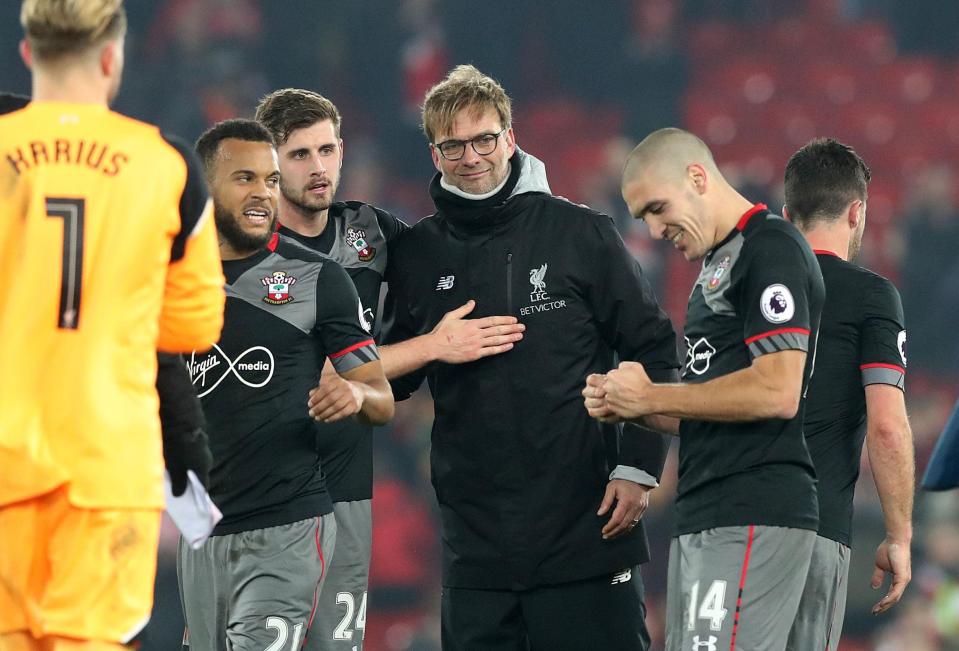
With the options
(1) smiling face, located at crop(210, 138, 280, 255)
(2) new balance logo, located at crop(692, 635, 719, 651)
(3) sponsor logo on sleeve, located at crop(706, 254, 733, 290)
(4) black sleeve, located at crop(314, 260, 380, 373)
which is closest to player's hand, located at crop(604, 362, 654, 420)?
(3) sponsor logo on sleeve, located at crop(706, 254, 733, 290)

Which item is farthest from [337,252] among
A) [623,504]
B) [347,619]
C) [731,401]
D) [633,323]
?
[731,401]

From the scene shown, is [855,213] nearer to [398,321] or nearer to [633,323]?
[633,323]

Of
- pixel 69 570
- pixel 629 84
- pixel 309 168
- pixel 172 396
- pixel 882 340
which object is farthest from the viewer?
pixel 629 84

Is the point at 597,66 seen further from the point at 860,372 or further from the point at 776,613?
the point at 776,613

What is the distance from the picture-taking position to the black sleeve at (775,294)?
3.58 meters

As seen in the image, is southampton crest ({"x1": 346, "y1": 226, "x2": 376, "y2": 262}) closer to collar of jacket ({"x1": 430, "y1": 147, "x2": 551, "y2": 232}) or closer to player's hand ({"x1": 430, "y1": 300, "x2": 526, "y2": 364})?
collar of jacket ({"x1": 430, "y1": 147, "x2": 551, "y2": 232})

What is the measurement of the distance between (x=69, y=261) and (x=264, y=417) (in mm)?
1433

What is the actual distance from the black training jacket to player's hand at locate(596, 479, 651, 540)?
51 millimetres

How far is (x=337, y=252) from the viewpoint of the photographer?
4.87 meters

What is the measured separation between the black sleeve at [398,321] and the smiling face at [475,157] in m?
0.45

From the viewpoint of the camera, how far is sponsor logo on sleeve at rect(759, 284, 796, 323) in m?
3.58

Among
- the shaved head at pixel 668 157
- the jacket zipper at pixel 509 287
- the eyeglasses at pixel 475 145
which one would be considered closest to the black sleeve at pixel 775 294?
the shaved head at pixel 668 157

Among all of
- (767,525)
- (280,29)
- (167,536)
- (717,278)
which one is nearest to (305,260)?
(717,278)

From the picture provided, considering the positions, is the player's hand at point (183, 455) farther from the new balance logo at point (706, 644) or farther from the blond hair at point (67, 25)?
the new balance logo at point (706, 644)
